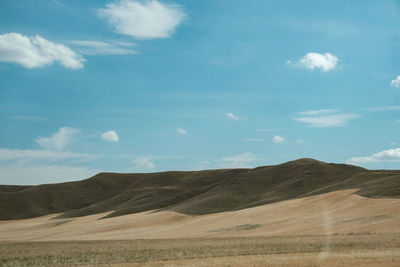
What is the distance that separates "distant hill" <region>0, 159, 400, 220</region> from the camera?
317 feet

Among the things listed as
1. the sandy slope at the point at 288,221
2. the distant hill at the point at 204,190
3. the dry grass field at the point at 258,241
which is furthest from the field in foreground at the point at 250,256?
the distant hill at the point at 204,190

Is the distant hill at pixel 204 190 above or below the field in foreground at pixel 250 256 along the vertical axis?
above

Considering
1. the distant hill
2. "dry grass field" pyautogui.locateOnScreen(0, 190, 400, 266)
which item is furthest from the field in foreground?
the distant hill

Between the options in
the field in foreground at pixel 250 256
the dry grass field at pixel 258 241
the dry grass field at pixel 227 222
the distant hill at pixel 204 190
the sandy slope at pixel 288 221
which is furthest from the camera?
the distant hill at pixel 204 190

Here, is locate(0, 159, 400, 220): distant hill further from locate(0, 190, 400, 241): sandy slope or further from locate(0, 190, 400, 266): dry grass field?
locate(0, 190, 400, 266): dry grass field

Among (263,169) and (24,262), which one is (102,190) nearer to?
(263,169)

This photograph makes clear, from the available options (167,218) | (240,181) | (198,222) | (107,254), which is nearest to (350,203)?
(198,222)

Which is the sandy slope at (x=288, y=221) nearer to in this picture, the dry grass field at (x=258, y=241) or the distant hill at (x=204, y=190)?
the dry grass field at (x=258, y=241)

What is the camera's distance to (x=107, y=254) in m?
37.4

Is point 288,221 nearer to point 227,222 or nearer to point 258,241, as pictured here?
point 227,222

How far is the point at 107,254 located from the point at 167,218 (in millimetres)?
55226

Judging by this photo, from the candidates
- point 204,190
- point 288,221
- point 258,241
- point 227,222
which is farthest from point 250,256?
point 204,190

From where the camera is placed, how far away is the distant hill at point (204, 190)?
96750 millimetres

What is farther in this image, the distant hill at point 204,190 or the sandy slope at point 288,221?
the distant hill at point 204,190
